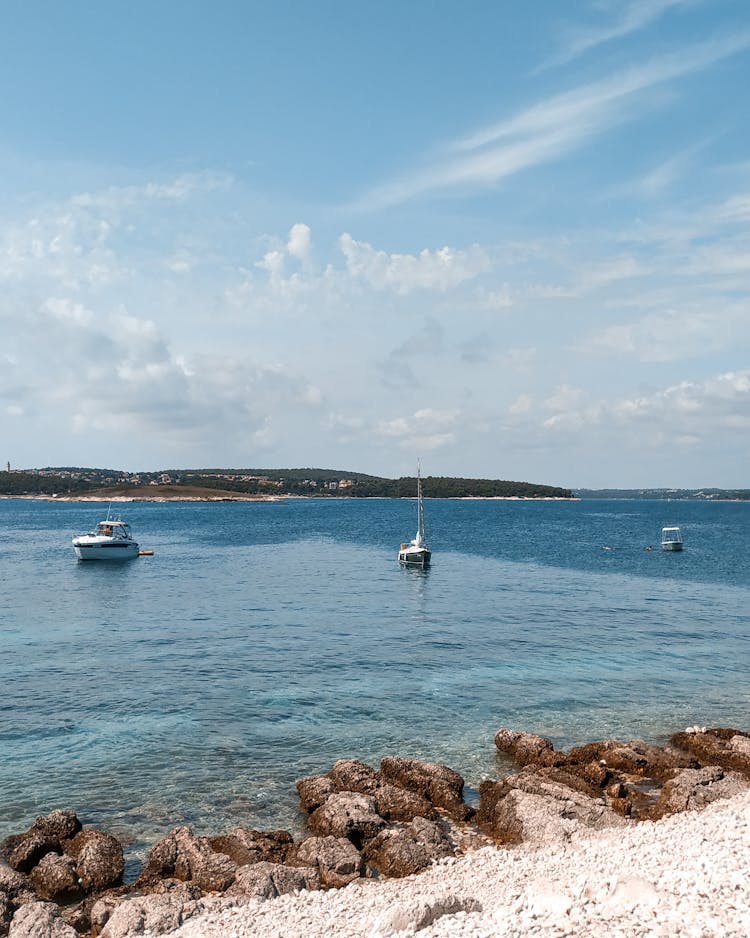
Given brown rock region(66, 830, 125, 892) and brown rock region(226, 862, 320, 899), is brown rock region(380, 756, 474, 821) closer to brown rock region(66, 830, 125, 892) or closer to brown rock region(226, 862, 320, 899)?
brown rock region(226, 862, 320, 899)

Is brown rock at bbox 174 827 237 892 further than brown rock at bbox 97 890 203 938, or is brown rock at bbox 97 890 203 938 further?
brown rock at bbox 174 827 237 892

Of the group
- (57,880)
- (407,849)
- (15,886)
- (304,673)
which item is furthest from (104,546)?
(407,849)

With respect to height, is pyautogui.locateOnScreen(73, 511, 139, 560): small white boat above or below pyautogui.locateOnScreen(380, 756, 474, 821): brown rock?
above

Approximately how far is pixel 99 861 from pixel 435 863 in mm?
7709

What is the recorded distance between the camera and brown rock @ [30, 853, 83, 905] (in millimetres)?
16359

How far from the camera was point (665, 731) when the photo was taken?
27.3 m

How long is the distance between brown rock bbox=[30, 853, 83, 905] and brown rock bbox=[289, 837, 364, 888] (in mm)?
4885

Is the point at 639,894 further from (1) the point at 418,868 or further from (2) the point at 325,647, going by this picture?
(2) the point at 325,647

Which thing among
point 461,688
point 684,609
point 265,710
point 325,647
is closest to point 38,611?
point 325,647

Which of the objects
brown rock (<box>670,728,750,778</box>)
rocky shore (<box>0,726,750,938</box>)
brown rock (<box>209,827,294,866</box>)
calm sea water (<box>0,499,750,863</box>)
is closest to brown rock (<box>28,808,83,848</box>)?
rocky shore (<box>0,726,750,938</box>)

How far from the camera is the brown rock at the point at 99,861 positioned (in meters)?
16.5

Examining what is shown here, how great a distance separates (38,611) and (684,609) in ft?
149

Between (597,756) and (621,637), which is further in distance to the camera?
(621,637)

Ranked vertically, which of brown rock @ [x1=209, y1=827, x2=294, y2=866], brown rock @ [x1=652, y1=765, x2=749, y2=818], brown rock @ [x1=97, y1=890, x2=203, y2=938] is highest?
brown rock @ [x1=652, y1=765, x2=749, y2=818]
